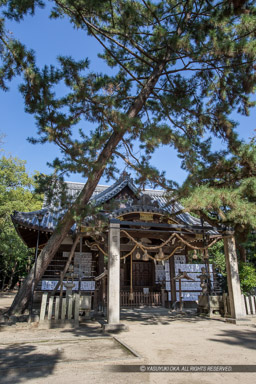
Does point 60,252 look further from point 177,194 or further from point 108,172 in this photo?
point 177,194

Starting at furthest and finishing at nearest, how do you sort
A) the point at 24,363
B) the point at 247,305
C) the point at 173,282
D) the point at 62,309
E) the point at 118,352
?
the point at 173,282 → the point at 247,305 → the point at 62,309 → the point at 118,352 → the point at 24,363

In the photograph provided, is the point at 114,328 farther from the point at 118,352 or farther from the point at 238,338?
the point at 238,338

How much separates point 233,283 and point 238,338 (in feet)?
9.52

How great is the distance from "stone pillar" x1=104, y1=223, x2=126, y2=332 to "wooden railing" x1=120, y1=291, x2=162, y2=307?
649 cm

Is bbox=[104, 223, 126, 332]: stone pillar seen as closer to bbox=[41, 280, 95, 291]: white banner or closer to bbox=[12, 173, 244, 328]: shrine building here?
bbox=[12, 173, 244, 328]: shrine building

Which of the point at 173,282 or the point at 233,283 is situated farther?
the point at 173,282

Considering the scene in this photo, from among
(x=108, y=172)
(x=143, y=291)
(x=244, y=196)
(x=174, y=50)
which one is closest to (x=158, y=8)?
(x=174, y=50)

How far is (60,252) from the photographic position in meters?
13.6

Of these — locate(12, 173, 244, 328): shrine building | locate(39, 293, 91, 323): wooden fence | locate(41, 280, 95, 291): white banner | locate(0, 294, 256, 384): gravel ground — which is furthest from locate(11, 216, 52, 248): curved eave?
locate(0, 294, 256, 384): gravel ground

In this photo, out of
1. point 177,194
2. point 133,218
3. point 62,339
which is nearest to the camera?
point 62,339

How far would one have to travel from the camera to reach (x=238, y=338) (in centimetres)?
612

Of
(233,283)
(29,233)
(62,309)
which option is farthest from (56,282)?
(233,283)

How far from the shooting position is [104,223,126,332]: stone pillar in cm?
714

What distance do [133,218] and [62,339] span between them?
14.8 ft
